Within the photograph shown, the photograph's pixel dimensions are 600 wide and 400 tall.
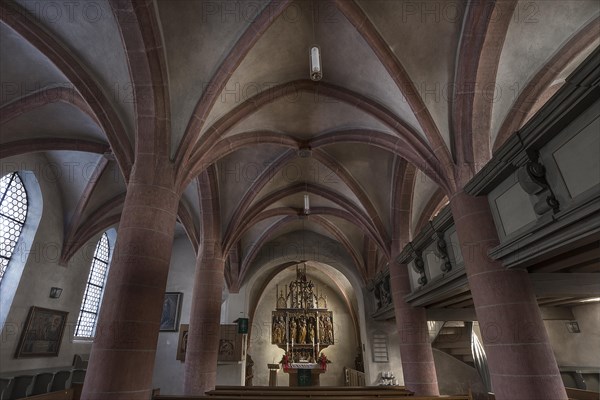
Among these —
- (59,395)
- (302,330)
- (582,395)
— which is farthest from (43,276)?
(582,395)

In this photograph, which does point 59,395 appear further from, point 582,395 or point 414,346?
point 582,395

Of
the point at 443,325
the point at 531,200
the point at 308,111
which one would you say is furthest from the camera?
the point at 443,325

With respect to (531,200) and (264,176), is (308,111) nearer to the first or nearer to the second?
(264,176)

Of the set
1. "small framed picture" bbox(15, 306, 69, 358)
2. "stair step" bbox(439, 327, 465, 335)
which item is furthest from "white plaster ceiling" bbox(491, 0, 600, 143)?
"small framed picture" bbox(15, 306, 69, 358)

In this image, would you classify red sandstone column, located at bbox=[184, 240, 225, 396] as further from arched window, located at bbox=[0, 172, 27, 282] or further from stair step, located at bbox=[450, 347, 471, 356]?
stair step, located at bbox=[450, 347, 471, 356]

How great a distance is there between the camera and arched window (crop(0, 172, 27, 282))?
9.45 meters

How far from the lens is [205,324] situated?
998 cm

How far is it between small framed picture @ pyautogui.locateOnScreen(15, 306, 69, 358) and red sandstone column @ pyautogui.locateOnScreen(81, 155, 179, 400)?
24.3 feet

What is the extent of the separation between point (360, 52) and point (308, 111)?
2.30 m

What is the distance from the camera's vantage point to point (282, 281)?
22.6 metres

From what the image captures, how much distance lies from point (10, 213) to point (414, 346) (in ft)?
40.4

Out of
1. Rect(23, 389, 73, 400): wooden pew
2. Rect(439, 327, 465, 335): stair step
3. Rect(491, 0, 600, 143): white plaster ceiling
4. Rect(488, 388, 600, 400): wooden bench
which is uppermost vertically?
Rect(491, 0, 600, 143): white plaster ceiling

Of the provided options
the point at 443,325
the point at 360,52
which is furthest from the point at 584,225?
the point at 443,325

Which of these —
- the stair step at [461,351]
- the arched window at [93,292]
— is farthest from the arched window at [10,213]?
the stair step at [461,351]
